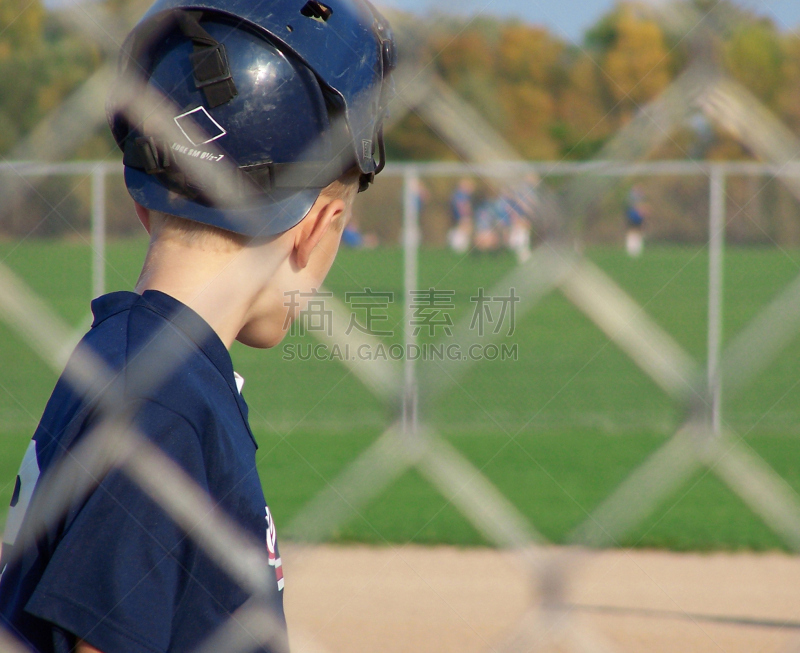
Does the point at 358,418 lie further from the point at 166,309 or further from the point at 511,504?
the point at 166,309

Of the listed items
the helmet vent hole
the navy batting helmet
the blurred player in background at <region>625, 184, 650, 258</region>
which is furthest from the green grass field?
the blurred player in background at <region>625, 184, 650, 258</region>

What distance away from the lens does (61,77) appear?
1.53 meters

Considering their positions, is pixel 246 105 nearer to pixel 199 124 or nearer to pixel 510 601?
pixel 199 124

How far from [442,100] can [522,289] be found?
0.21 m

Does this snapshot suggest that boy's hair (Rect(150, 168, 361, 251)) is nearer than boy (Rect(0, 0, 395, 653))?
No

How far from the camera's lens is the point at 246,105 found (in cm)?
93

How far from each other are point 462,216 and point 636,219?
171 inches

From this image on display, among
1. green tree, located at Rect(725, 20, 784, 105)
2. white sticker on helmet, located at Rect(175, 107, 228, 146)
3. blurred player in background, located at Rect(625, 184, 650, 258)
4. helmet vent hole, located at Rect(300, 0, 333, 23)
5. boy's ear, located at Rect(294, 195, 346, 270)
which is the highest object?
green tree, located at Rect(725, 20, 784, 105)

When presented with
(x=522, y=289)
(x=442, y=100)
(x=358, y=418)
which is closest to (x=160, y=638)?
(x=522, y=289)

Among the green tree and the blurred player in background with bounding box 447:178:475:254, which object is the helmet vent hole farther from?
the blurred player in background with bounding box 447:178:475:254

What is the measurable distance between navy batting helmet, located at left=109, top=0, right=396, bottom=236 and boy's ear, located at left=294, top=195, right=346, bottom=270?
1.0 inches

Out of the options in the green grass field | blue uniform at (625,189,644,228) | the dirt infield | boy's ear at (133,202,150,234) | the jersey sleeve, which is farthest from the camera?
blue uniform at (625,189,644,228)

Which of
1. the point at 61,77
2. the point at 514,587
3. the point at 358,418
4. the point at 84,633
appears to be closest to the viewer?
the point at 84,633

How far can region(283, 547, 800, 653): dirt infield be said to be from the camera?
9.31 feet
